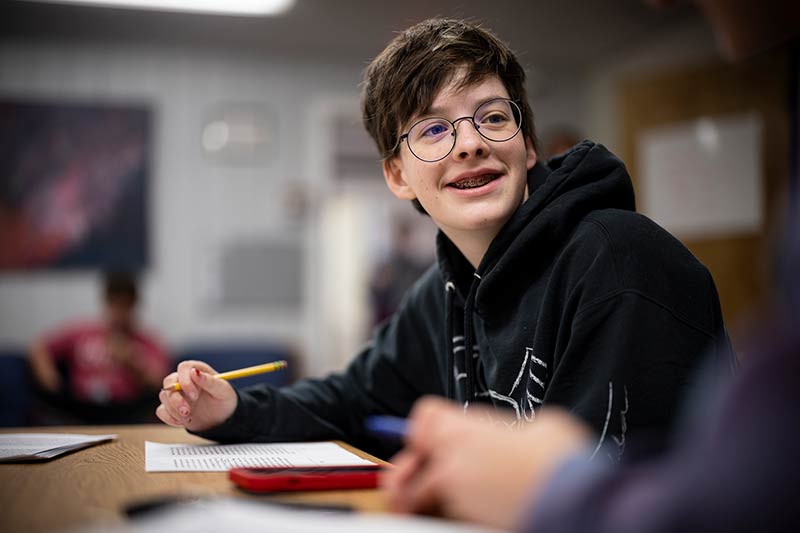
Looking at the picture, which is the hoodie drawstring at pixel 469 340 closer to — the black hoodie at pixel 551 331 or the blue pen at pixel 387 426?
the black hoodie at pixel 551 331

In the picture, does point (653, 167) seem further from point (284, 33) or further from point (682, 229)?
point (284, 33)

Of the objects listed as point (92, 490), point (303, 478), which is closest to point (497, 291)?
point (303, 478)

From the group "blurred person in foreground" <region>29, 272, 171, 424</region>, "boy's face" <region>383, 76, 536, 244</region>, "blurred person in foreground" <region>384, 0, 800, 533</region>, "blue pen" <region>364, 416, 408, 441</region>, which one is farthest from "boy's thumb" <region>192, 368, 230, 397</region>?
"blurred person in foreground" <region>29, 272, 171, 424</region>

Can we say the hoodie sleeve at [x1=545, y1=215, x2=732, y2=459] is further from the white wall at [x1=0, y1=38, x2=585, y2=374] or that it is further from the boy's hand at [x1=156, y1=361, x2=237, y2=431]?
the white wall at [x1=0, y1=38, x2=585, y2=374]

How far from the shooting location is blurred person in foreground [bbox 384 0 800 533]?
1.43 feet

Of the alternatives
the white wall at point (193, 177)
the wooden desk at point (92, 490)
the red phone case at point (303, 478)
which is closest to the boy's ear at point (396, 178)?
the wooden desk at point (92, 490)

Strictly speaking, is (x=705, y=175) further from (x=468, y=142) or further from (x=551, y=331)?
(x=551, y=331)

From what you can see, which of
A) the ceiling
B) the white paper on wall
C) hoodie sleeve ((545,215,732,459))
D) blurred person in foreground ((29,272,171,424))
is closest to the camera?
hoodie sleeve ((545,215,732,459))

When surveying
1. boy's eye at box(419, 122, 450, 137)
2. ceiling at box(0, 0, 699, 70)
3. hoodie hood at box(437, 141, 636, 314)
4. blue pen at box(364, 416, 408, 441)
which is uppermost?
ceiling at box(0, 0, 699, 70)

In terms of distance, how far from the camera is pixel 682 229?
4.33 metres

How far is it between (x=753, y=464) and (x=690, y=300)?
2.00 ft

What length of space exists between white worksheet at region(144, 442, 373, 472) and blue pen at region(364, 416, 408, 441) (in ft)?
0.83

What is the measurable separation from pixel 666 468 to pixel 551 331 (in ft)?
1.98

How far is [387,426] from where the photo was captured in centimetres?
166
